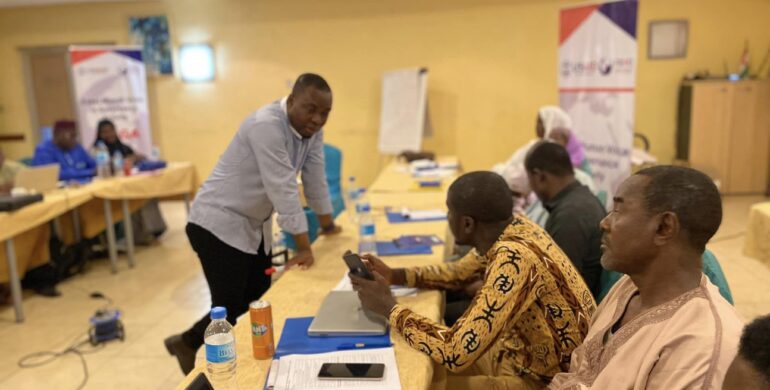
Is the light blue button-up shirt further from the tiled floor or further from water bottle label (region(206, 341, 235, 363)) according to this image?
the tiled floor

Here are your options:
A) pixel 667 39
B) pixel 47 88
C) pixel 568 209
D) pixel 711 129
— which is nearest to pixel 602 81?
pixel 568 209

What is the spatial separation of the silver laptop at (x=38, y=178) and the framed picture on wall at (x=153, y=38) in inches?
134

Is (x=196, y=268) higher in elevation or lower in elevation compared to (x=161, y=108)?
lower

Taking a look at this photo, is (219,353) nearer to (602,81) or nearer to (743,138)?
(602,81)

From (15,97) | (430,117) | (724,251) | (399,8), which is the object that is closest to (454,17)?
(399,8)

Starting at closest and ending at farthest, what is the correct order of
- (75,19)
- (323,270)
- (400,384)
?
(400,384) → (323,270) → (75,19)

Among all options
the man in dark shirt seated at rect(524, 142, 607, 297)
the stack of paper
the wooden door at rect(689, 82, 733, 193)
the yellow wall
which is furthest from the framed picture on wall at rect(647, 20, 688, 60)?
the man in dark shirt seated at rect(524, 142, 607, 297)

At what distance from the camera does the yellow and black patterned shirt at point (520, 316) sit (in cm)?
141

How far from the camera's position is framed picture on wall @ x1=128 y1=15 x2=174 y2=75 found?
722cm

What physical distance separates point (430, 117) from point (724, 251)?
3668 millimetres

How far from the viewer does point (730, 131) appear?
20.6ft

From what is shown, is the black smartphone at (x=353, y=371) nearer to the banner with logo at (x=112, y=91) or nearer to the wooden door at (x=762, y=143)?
the banner with logo at (x=112, y=91)

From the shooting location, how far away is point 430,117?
23.4 feet

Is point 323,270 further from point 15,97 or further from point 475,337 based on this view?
point 15,97
